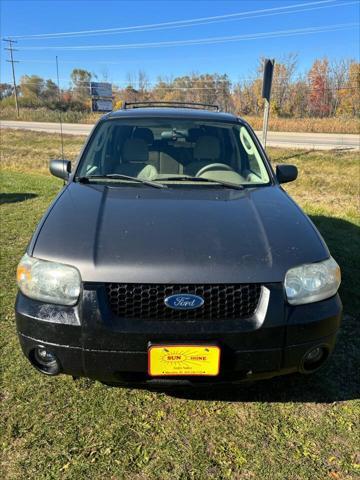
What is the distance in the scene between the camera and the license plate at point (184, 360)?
201 cm

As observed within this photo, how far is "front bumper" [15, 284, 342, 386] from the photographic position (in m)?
2.01

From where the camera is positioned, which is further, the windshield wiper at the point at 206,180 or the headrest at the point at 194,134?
the headrest at the point at 194,134

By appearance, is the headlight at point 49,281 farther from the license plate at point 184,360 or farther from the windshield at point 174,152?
the windshield at point 174,152

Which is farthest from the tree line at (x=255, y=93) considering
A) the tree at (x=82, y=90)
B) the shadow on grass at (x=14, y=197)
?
the shadow on grass at (x=14, y=197)

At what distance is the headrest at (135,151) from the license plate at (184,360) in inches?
75.3

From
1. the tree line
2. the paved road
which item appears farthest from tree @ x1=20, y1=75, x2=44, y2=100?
the paved road

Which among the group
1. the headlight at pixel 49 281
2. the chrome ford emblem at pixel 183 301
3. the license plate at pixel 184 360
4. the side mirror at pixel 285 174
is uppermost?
the side mirror at pixel 285 174

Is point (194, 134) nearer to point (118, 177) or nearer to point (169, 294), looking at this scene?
point (118, 177)

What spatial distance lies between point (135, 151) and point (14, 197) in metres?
4.81

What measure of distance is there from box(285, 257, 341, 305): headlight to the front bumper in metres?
0.04

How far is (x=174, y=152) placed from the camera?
3604mm

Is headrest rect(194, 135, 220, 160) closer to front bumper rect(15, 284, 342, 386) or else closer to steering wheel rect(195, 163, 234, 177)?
steering wheel rect(195, 163, 234, 177)

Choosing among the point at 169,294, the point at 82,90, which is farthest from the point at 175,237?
the point at 82,90

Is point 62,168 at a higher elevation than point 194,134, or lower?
lower
